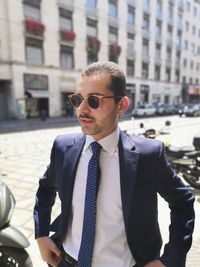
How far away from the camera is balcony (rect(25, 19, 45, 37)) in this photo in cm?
2208

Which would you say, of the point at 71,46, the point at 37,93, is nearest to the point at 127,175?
the point at 37,93

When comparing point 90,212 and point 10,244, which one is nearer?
point 90,212

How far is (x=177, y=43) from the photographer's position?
4259 cm

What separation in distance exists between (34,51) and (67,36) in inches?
163

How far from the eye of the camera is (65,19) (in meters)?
25.2

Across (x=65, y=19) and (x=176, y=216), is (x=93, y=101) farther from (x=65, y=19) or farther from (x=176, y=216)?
(x=65, y=19)

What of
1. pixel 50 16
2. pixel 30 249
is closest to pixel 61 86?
pixel 50 16

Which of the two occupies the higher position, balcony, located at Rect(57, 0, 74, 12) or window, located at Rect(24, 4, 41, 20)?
balcony, located at Rect(57, 0, 74, 12)

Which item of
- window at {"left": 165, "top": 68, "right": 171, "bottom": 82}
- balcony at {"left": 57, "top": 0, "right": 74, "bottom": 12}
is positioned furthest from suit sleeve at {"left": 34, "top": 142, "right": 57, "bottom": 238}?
window at {"left": 165, "top": 68, "right": 171, "bottom": 82}

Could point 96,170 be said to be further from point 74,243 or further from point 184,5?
point 184,5

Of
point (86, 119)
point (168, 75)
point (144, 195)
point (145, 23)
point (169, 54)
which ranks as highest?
point (145, 23)

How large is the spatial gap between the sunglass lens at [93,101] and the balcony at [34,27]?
23.7 metres

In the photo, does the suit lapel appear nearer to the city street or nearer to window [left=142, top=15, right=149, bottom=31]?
the city street

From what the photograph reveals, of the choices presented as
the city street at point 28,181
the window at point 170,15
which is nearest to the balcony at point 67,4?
the city street at point 28,181
